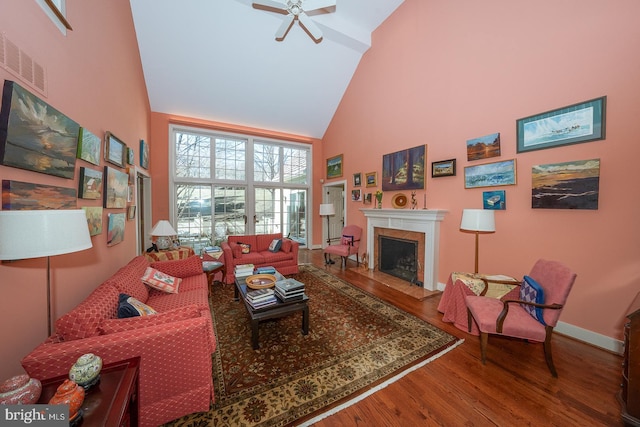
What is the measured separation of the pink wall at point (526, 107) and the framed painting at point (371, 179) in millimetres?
716

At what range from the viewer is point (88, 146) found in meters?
2.12

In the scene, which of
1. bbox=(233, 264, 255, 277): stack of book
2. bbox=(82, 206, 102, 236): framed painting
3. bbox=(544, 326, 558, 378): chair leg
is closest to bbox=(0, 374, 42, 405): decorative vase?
bbox=(82, 206, 102, 236): framed painting

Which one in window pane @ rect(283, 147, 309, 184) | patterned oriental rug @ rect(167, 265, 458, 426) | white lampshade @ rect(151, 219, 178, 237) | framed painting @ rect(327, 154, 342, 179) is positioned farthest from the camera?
window pane @ rect(283, 147, 309, 184)

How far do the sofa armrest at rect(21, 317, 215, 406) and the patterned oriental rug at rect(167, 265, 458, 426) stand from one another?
0.30 metres

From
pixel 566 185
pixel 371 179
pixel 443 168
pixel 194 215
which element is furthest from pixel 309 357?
pixel 194 215

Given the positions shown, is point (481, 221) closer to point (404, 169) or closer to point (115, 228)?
point (404, 169)

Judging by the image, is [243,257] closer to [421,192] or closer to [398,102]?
[421,192]

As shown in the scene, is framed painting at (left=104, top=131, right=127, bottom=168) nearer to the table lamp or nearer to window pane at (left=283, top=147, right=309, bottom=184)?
the table lamp

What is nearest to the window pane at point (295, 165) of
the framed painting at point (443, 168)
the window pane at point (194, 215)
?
the window pane at point (194, 215)

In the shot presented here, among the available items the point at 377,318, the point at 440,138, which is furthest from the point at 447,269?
the point at 440,138

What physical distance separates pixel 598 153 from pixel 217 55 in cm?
599

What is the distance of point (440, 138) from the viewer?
12.2 feet

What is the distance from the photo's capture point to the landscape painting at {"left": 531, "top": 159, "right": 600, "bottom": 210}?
228 cm

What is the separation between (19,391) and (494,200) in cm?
425
